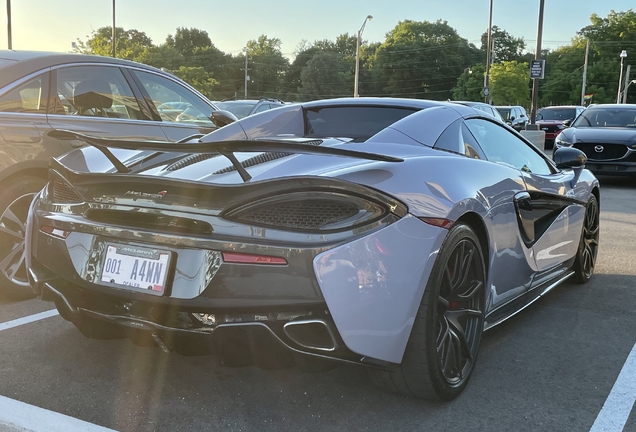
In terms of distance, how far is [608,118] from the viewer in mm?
12969

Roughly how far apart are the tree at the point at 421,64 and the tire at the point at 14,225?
9478 cm

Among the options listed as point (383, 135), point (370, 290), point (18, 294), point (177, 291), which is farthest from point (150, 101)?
point (370, 290)

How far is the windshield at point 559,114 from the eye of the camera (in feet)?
84.8

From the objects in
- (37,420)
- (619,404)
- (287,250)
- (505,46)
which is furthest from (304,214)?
(505,46)

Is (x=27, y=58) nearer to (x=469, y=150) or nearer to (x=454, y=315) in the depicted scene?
(x=469, y=150)

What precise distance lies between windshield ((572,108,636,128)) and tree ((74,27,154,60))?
31.0 metres

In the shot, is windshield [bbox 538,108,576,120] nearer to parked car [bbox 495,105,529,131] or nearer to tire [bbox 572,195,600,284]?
parked car [bbox 495,105,529,131]

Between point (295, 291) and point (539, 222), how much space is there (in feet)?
6.56

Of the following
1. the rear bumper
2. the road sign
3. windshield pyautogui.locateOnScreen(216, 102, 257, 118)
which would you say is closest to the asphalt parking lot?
the rear bumper

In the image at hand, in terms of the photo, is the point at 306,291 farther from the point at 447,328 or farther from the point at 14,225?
the point at 14,225

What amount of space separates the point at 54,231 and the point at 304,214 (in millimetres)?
1148

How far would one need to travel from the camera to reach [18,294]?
4160mm

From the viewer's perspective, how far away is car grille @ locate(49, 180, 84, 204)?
2718 mm

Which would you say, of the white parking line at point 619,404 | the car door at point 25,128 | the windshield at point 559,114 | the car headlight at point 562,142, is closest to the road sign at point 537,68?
the windshield at point 559,114
